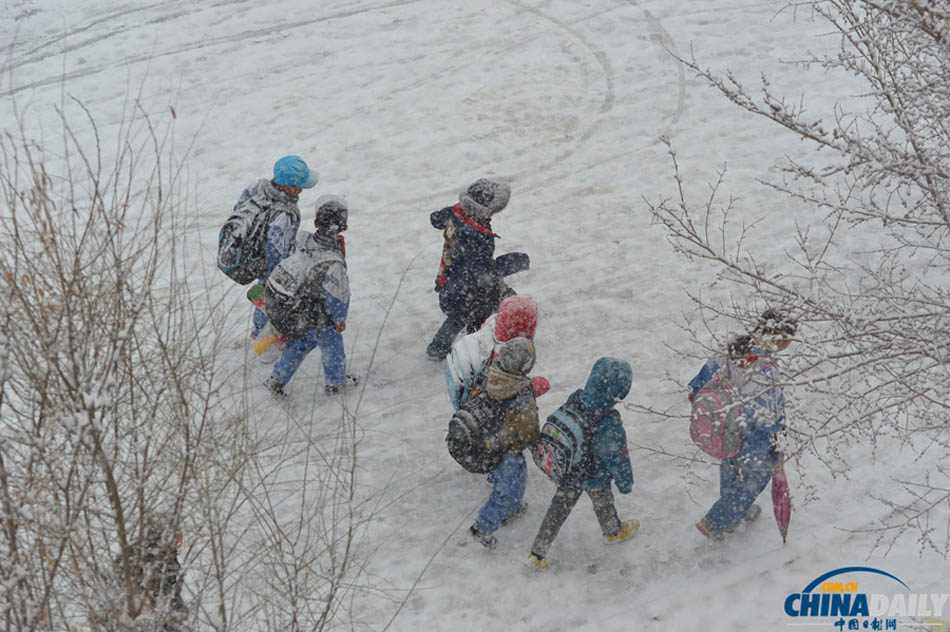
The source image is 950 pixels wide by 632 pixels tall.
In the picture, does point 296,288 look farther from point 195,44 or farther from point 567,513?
point 195,44

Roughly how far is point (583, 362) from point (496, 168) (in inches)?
143

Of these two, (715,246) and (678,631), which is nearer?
(678,631)

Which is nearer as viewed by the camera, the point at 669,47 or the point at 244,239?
the point at 244,239

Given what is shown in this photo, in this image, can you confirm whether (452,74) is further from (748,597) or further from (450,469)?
(748,597)

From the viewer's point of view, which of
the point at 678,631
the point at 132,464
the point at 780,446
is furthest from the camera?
the point at 678,631

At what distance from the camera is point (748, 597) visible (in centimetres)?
557

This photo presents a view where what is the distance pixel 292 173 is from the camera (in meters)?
6.40

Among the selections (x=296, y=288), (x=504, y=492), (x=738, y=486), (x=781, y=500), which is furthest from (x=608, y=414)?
(x=296, y=288)

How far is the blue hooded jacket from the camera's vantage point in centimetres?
505

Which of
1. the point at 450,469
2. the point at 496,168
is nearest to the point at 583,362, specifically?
the point at 450,469

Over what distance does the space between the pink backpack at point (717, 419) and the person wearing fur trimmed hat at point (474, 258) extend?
2.08 metres

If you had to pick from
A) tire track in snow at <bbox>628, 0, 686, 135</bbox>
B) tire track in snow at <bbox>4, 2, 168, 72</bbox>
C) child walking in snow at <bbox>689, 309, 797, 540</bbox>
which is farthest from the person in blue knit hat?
tire track in snow at <bbox>4, 2, 168, 72</bbox>

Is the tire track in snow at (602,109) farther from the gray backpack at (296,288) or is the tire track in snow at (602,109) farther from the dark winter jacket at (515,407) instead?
the dark winter jacket at (515,407)

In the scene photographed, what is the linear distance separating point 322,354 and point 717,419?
329 centimetres
